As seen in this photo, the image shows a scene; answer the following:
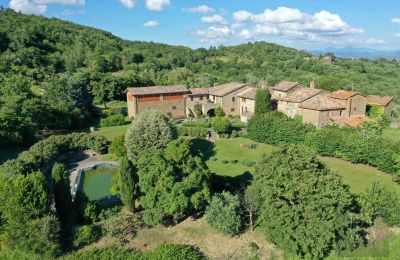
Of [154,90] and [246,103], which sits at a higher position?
[154,90]

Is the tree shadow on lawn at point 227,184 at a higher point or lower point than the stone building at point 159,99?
lower

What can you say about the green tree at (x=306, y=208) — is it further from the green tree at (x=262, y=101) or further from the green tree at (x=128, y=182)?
the green tree at (x=262, y=101)

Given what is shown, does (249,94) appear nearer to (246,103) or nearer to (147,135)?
(246,103)

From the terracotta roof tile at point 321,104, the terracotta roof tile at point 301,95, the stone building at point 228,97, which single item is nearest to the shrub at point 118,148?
the stone building at point 228,97

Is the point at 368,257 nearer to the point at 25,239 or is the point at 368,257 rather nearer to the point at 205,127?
the point at 25,239

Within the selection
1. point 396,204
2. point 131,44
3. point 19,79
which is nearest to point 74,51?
point 131,44

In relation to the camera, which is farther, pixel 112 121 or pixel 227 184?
pixel 112 121

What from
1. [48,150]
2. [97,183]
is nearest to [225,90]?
[97,183]
